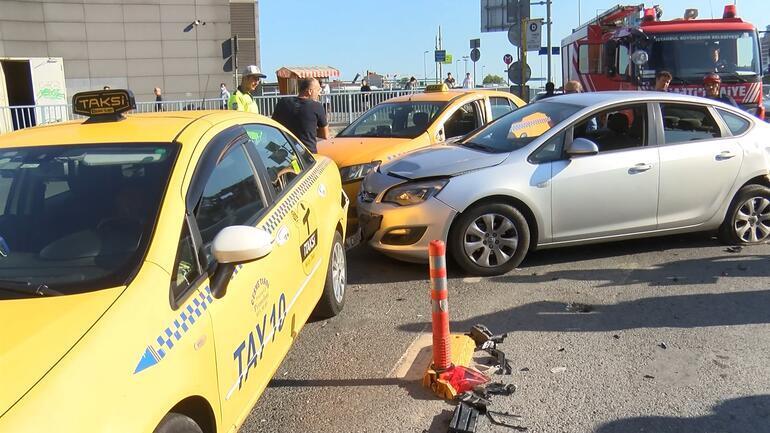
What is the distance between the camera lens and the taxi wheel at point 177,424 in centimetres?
202

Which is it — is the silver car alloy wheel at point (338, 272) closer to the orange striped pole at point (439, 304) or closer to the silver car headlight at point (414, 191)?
the silver car headlight at point (414, 191)

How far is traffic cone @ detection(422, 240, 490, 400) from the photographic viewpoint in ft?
11.3

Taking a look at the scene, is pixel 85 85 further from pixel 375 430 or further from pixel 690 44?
pixel 375 430

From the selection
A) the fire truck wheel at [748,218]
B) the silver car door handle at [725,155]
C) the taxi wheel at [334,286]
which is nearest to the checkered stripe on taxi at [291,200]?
the taxi wheel at [334,286]

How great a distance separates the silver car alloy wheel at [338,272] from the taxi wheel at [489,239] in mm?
Answer: 1095

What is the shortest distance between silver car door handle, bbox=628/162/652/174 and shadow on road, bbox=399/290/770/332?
1198mm

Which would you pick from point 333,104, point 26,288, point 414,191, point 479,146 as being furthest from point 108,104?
point 333,104

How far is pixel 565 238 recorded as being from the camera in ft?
18.3

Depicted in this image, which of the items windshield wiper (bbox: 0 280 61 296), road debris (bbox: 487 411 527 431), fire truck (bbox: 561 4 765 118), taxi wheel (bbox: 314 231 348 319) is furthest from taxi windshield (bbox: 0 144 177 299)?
fire truck (bbox: 561 4 765 118)

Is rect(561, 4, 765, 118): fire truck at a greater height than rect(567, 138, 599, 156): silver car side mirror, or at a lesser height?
greater

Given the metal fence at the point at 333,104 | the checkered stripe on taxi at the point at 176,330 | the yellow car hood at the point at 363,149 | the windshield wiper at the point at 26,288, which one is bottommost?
the checkered stripe on taxi at the point at 176,330

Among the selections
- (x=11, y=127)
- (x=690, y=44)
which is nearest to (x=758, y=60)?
(x=690, y=44)

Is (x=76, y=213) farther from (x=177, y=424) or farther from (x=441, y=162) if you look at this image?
(x=441, y=162)

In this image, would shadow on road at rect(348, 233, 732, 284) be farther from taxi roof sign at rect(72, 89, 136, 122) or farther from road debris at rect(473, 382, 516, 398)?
taxi roof sign at rect(72, 89, 136, 122)
